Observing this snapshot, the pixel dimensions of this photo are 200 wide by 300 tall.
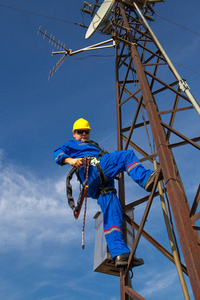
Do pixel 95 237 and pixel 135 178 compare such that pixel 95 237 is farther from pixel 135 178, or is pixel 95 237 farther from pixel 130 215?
pixel 135 178

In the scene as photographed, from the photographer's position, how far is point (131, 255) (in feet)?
16.5

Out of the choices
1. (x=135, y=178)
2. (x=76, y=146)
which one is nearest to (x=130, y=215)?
(x=135, y=178)

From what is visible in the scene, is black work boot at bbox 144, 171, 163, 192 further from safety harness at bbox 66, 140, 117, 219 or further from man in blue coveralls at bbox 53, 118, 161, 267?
safety harness at bbox 66, 140, 117, 219

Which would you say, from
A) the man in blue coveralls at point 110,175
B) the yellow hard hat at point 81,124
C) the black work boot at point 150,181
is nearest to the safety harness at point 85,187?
the man in blue coveralls at point 110,175

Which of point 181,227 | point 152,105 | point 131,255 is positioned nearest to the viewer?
point 181,227

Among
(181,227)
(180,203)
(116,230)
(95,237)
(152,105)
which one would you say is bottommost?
(181,227)

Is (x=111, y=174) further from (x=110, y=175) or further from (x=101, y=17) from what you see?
(x=101, y=17)

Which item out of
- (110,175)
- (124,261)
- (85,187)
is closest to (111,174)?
(110,175)

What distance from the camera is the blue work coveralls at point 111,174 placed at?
5.31 metres

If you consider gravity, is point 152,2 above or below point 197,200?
above

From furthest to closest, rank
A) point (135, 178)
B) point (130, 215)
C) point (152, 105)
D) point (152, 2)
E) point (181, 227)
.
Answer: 1. point (152, 2)
2. point (130, 215)
3. point (152, 105)
4. point (135, 178)
5. point (181, 227)

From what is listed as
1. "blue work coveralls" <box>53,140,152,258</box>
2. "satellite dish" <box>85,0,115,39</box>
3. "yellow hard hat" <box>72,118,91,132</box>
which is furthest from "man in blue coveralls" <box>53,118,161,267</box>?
"satellite dish" <box>85,0,115,39</box>

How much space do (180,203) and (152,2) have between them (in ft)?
25.7

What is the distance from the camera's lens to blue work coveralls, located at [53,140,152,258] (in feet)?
17.4
